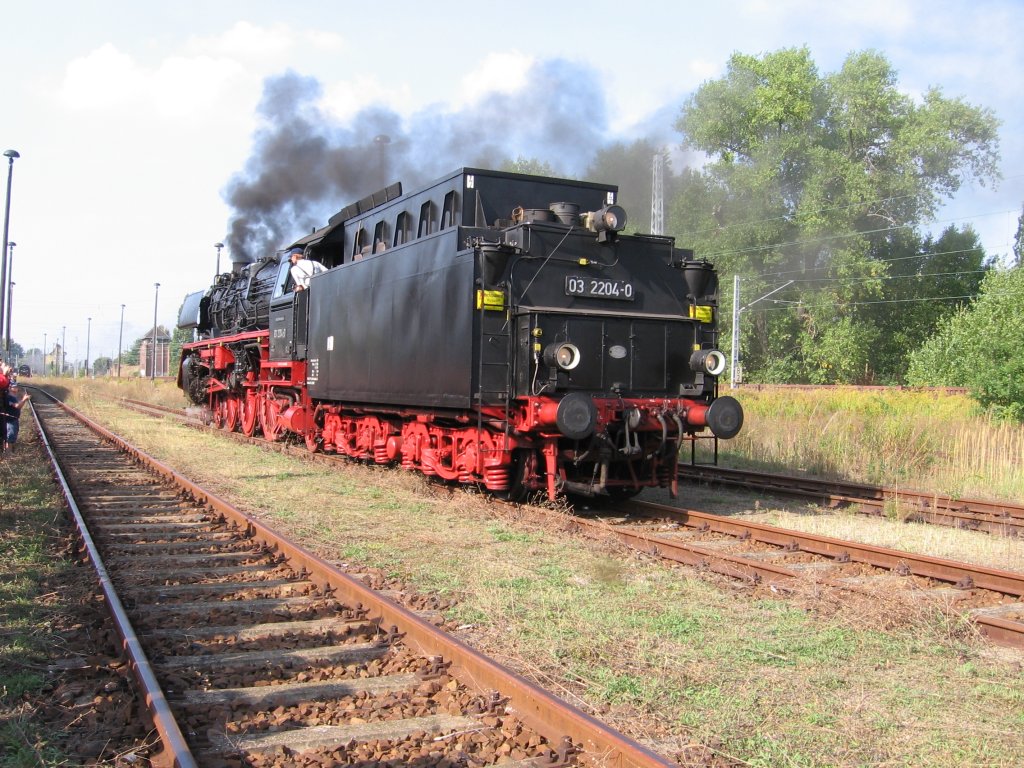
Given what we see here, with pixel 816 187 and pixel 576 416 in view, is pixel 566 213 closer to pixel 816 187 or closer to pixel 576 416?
pixel 576 416

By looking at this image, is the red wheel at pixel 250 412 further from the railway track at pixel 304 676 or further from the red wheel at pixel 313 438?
the railway track at pixel 304 676

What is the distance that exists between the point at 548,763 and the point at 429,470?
6972 millimetres

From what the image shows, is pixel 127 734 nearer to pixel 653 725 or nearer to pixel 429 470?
pixel 653 725

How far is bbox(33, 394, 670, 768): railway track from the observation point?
11.0 ft

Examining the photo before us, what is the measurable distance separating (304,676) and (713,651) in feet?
6.88

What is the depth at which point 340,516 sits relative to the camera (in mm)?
8695

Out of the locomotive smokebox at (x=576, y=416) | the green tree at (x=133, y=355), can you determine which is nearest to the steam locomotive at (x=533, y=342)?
the locomotive smokebox at (x=576, y=416)

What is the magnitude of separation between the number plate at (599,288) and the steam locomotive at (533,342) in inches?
0.6

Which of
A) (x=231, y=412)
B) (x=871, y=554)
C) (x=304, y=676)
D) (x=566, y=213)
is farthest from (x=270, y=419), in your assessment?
(x=304, y=676)

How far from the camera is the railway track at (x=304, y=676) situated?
3.37 metres

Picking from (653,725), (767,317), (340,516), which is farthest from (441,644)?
(767,317)

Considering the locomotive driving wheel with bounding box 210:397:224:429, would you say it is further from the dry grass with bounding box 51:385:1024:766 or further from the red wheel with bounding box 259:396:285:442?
the dry grass with bounding box 51:385:1024:766

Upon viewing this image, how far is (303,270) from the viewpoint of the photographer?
13828mm

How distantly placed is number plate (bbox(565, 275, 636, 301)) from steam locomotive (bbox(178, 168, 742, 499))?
2 centimetres
